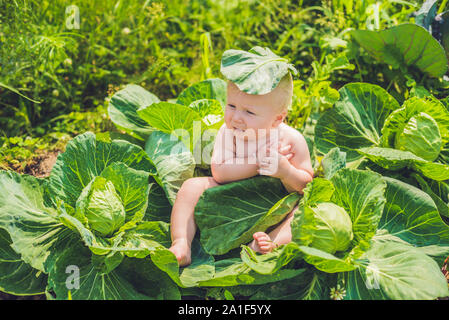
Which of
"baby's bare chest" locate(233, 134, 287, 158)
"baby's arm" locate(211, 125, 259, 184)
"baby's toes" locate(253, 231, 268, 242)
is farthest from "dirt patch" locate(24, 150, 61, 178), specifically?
"baby's toes" locate(253, 231, 268, 242)

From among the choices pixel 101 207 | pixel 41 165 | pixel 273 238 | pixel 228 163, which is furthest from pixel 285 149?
pixel 41 165

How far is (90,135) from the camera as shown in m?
2.14

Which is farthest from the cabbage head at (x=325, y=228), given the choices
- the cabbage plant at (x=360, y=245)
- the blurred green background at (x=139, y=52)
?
the blurred green background at (x=139, y=52)

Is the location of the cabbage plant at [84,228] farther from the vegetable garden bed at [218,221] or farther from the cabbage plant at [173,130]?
the cabbage plant at [173,130]

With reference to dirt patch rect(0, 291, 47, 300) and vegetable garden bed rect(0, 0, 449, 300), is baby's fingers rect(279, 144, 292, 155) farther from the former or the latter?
dirt patch rect(0, 291, 47, 300)

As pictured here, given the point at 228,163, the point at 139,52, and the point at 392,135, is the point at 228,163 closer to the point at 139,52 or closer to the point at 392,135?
the point at 392,135

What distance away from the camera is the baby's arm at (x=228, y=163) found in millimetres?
2109

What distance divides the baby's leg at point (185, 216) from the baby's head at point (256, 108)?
35cm

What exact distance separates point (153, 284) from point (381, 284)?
0.97m

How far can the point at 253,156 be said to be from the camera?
2.10 metres

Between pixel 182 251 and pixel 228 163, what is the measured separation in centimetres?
47

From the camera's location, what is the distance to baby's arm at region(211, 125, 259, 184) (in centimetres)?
211

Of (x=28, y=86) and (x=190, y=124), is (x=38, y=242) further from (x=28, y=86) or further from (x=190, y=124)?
(x=28, y=86)
